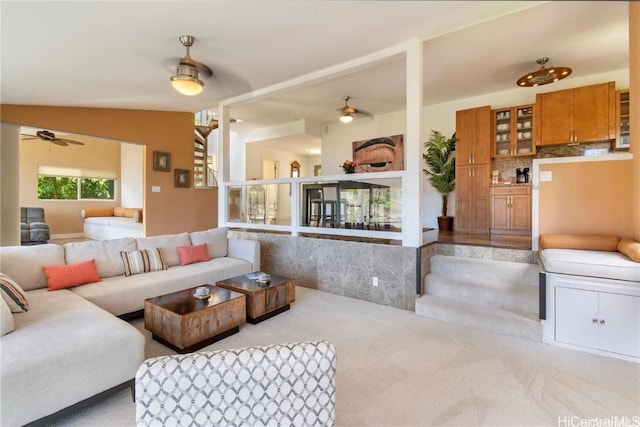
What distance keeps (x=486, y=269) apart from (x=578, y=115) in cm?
172

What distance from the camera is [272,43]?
295cm

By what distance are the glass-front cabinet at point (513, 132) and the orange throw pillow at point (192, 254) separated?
5.07 metres

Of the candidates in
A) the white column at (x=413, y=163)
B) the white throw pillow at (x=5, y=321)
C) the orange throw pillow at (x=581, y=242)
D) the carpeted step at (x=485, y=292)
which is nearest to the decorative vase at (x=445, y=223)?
the carpeted step at (x=485, y=292)

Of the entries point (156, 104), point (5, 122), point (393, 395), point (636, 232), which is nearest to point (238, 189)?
point (156, 104)

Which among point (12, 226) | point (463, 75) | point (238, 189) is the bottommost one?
point (12, 226)

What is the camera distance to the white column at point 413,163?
3.09m

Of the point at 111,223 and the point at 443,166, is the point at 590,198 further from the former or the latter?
the point at 111,223

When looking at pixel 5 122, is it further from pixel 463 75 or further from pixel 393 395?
pixel 463 75

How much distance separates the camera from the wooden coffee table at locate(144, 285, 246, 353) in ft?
7.44

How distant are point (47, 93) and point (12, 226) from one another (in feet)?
7.60

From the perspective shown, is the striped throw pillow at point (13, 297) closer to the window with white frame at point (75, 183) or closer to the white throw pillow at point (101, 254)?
the white throw pillow at point (101, 254)

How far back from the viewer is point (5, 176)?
4.40 meters

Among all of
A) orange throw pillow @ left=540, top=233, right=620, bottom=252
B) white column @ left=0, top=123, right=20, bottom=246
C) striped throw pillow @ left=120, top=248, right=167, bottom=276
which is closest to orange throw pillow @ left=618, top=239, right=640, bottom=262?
orange throw pillow @ left=540, top=233, right=620, bottom=252

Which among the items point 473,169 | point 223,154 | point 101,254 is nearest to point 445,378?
point 101,254
